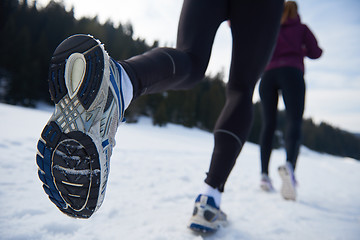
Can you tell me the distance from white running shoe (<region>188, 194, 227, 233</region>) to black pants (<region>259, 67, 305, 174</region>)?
862 millimetres

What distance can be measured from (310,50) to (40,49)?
772 inches

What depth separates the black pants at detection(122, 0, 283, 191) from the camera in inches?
27.4

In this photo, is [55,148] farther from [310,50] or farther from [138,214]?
[310,50]

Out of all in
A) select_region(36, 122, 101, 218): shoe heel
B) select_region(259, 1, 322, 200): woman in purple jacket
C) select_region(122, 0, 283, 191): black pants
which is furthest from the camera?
select_region(259, 1, 322, 200): woman in purple jacket

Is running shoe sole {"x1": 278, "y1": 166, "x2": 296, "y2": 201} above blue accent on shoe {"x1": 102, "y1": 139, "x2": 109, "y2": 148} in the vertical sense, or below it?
below

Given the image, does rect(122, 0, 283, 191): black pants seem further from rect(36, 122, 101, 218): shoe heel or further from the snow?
rect(36, 122, 101, 218): shoe heel

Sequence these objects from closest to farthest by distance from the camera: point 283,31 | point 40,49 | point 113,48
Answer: point 283,31, point 40,49, point 113,48

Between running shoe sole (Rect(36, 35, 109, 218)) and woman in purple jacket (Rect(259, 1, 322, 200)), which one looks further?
woman in purple jacket (Rect(259, 1, 322, 200))

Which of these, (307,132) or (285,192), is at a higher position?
(285,192)

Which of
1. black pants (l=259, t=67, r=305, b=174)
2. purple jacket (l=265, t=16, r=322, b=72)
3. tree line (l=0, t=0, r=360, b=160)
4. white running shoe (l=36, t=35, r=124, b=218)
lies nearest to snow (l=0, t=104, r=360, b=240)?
white running shoe (l=36, t=35, r=124, b=218)

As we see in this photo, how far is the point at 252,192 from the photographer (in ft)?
4.22

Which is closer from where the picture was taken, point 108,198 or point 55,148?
point 55,148

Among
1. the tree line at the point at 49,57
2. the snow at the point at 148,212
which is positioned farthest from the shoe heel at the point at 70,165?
the tree line at the point at 49,57

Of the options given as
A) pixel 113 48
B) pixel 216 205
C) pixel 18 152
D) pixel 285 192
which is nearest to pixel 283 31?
pixel 285 192
